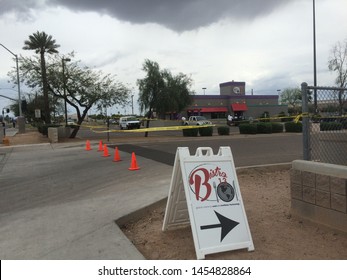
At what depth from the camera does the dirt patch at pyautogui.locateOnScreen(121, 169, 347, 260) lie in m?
3.71

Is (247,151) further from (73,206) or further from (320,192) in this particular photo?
(320,192)

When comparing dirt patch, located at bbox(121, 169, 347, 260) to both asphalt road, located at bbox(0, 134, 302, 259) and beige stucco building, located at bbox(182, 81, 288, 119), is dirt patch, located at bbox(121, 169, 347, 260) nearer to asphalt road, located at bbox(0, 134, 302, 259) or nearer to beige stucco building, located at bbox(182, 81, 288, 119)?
asphalt road, located at bbox(0, 134, 302, 259)

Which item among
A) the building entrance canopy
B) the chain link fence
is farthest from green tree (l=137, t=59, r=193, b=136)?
the building entrance canopy

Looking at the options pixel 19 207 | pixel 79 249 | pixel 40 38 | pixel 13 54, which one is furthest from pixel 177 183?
pixel 40 38

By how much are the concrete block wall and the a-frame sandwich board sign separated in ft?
3.63

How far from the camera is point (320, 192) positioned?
4.33 m

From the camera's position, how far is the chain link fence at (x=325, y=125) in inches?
196

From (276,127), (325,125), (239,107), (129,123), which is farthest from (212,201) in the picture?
(239,107)

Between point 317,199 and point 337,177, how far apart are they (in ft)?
Result: 1.52

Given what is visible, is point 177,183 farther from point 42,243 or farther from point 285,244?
point 42,243

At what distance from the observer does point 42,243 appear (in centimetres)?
425

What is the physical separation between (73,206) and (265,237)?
3.41m

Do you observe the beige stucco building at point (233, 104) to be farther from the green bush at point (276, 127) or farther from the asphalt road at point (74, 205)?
the asphalt road at point (74, 205)

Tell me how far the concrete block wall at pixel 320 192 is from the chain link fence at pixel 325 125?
20.0 inches
